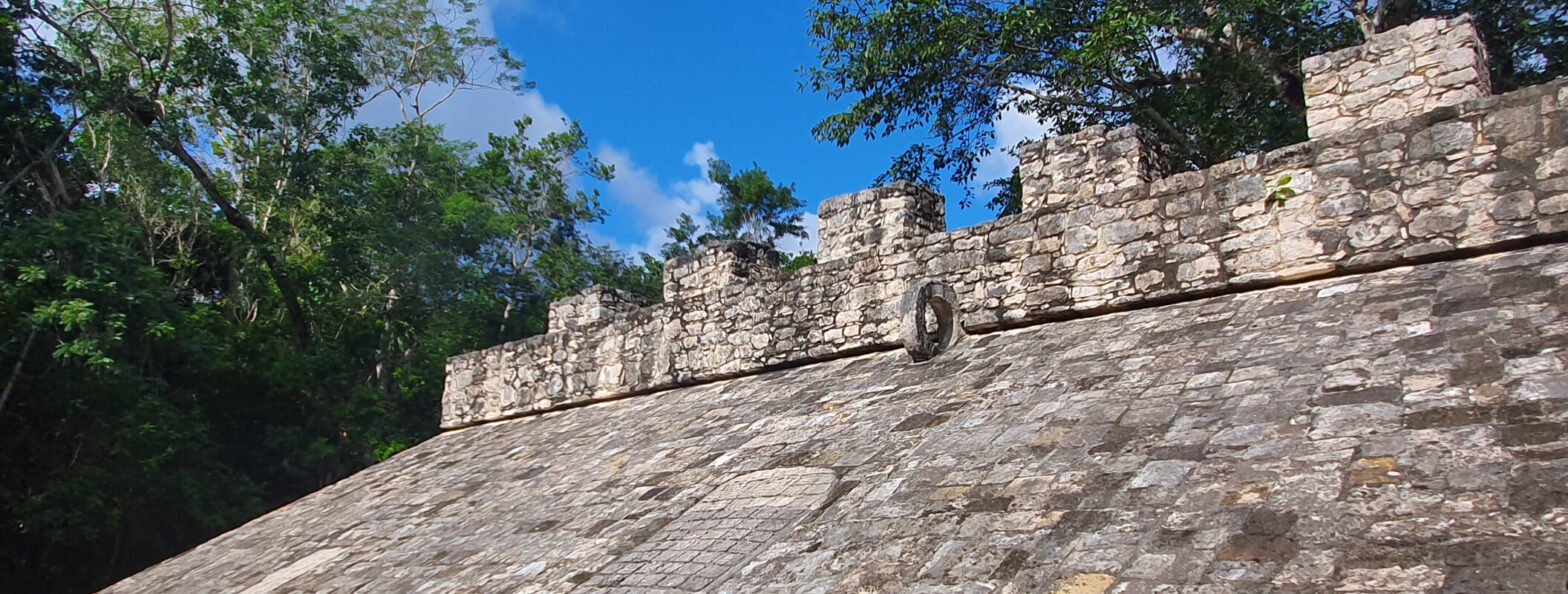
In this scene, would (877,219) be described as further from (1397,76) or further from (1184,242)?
(1397,76)

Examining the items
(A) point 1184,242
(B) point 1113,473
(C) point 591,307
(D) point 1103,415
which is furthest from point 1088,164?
(C) point 591,307

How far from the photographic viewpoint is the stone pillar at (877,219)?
6906 millimetres

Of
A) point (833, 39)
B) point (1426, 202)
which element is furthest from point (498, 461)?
point (833, 39)

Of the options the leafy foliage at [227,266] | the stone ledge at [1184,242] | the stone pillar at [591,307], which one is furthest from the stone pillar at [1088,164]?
the leafy foliage at [227,266]

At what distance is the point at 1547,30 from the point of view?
1048 cm

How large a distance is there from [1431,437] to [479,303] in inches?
761

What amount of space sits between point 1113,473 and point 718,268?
4.96 m

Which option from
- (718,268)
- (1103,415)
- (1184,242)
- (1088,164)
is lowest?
(1103,415)

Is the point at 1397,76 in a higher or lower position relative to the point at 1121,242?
higher

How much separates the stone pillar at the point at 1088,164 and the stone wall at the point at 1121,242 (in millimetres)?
21

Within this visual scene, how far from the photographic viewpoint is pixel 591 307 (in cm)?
942

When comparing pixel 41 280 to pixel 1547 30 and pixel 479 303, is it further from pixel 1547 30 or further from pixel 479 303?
pixel 1547 30

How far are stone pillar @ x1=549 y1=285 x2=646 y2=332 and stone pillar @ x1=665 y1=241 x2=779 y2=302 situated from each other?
0.99 meters

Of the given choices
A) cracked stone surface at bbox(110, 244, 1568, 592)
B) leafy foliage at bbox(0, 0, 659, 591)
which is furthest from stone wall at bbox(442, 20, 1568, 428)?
leafy foliage at bbox(0, 0, 659, 591)
